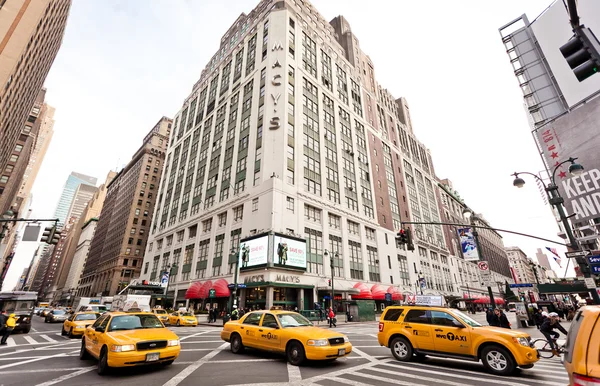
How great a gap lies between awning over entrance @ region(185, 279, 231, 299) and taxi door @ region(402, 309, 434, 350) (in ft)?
86.4

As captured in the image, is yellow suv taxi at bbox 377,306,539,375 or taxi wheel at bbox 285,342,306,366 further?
taxi wheel at bbox 285,342,306,366

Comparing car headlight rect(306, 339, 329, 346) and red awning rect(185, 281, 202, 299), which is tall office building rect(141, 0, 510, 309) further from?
car headlight rect(306, 339, 329, 346)

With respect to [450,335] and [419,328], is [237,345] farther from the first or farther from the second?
[450,335]

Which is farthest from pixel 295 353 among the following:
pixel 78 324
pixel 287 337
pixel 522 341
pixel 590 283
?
pixel 78 324

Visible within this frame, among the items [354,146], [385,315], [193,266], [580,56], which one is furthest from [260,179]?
[580,56]

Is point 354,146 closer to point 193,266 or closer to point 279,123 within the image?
point 279,123

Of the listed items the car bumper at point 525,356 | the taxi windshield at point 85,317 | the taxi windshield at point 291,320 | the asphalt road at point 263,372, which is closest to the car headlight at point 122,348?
the asphalt road at point 263,372

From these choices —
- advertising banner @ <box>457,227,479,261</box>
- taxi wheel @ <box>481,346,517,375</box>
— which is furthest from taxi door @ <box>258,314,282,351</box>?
advertising banner @ <box>457,227,479,261</box>

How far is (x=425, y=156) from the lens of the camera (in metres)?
87.2

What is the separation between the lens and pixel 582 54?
5.80 meters

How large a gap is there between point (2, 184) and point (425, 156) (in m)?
107

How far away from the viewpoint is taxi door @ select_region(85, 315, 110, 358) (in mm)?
8078

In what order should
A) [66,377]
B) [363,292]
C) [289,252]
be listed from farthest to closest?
[363,292], [289,252], [66,377]

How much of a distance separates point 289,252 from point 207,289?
1264 centimetres
